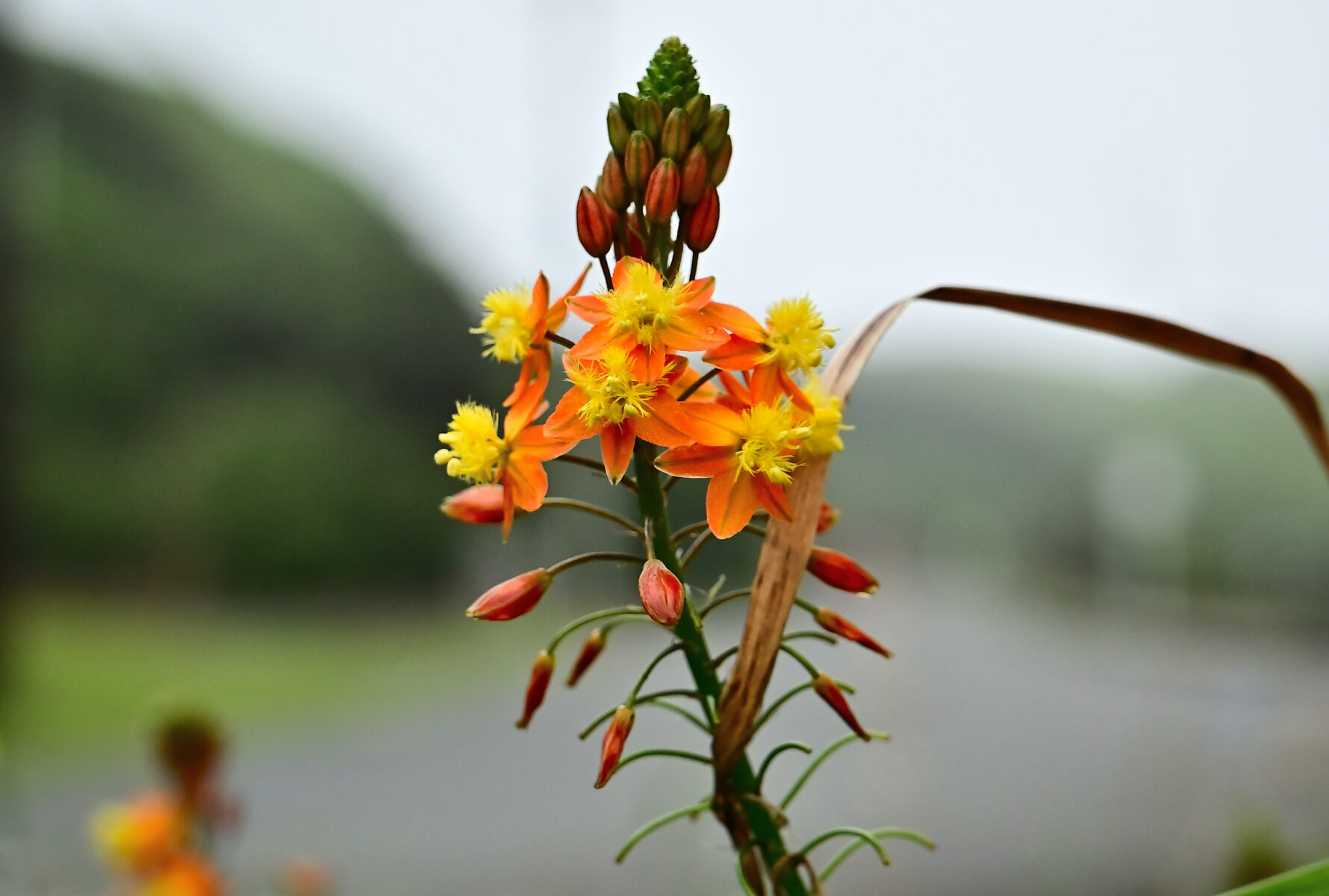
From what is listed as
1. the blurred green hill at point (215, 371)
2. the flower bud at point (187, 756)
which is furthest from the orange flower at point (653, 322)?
the blurred green hill at point (215, 371)

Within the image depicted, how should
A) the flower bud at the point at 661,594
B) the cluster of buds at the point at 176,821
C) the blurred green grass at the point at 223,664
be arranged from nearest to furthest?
the flower bud at the point at 661,594 → the cluster of buds at the point at 176,821 → the blurred green grass at the point at 223,664

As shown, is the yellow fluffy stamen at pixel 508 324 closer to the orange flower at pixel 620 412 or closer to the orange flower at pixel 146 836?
the orange flower at pixel 620 412

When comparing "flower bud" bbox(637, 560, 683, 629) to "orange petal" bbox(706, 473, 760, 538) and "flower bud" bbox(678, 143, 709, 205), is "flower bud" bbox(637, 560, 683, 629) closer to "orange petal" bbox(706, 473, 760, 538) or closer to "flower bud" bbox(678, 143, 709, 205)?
"orange petal" bbox(706, 473, 760, 538)

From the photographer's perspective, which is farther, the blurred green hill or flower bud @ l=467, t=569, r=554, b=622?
the blurred green hill

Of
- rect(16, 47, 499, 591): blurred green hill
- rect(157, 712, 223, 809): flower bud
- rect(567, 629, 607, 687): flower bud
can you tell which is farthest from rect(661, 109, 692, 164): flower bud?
rect(16, 47, 499, 591): blurred green hill

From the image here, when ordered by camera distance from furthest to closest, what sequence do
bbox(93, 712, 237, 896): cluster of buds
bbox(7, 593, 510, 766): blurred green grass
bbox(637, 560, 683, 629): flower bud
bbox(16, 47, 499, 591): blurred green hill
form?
bbox(16, 47, 499, 591): blurred green hill, bbox(7, 593, 510, 766): blurred green grass, bbox(93, 712, 237, 896): cluster of buds, bbox(637, 560, 683, 629): flower bud

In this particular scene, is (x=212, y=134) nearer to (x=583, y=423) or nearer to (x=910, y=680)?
(x=910, y=680)

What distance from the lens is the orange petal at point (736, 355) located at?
0.33 m

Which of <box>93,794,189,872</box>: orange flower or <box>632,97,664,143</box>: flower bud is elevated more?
<box>632,97,664,143</box>: flower bud

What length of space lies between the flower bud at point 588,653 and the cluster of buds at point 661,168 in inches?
6.4

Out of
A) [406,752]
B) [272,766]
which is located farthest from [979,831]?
[272,766]

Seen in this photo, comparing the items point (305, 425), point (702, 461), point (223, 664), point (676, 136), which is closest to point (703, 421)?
point (702, 461)

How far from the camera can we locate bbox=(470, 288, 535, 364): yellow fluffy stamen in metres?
0.35

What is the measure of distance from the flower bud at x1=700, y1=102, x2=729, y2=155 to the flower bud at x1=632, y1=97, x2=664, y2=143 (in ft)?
0.06
